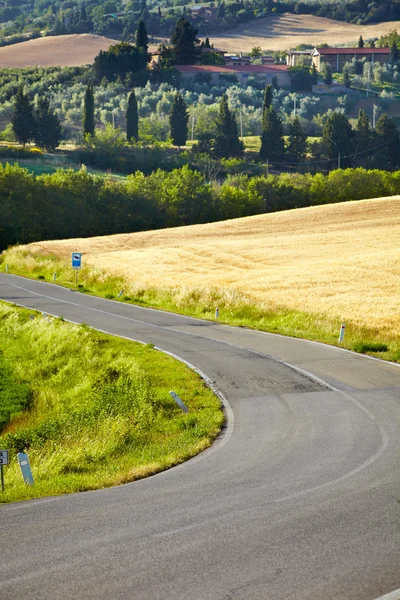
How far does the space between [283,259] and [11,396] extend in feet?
102

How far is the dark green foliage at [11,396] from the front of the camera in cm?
2450

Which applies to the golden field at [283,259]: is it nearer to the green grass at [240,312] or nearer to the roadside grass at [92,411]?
the green grass at [240,312]

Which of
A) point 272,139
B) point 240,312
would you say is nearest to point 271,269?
point 240,312

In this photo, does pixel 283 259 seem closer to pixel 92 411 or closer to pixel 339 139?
pixel 92 411

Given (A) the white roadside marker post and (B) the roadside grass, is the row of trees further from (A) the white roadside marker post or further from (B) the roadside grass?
(A) the white roadside marker post

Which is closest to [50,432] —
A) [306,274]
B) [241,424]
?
[241,424]

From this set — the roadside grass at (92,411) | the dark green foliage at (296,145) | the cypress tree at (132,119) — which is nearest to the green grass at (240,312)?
the roadside grass at (92,411)

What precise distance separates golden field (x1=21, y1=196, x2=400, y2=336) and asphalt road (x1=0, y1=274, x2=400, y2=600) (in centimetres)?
1519

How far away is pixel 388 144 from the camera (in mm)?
143000

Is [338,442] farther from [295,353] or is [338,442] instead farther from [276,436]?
[295,353]

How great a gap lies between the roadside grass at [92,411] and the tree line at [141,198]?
52407mm

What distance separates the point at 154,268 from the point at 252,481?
40105mm

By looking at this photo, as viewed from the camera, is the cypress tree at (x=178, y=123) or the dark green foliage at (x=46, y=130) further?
the cypress tree at (x=178, y=123)

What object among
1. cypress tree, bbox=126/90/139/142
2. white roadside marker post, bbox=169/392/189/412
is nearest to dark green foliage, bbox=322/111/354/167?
cypress tree, bbox=126/90/139/142
